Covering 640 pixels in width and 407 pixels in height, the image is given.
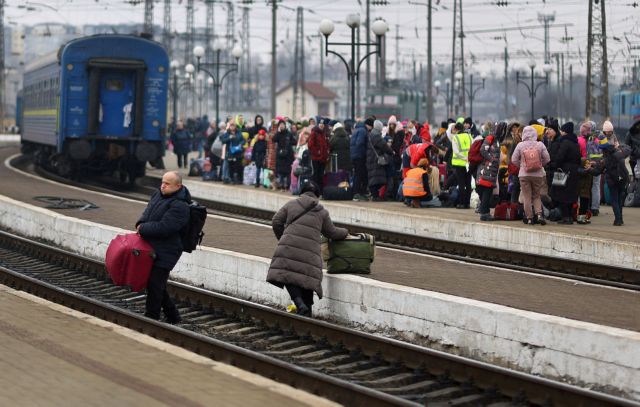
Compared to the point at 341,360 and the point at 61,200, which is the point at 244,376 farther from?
the point at 61,200

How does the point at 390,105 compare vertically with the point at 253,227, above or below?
above

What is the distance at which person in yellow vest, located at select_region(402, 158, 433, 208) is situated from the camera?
77.7 feet

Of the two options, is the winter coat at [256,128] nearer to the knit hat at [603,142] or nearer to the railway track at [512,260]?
the railway track at [512,260]

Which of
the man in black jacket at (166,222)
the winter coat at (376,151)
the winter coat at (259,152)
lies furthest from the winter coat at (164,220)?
the winter coat at (259,152)

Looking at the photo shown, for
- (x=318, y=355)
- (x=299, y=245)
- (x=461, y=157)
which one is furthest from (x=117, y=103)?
(x=318, y=355)

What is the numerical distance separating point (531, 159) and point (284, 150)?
10192 mm

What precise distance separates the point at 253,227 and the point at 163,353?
11.7m

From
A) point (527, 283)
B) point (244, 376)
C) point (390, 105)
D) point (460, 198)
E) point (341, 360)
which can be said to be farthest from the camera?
point (390, 105)

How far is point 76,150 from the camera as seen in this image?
32438 mm

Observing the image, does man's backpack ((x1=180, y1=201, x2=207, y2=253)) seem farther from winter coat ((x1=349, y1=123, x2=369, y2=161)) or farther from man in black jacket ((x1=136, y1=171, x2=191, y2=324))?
winter coat ((x1=349, y1=123, x2=369, y2=161))

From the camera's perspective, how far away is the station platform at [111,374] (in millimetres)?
8219

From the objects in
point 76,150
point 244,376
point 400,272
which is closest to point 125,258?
point 244,376

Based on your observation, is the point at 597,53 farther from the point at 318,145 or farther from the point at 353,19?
the point at 318,145

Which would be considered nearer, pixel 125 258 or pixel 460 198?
pixel 125 258
